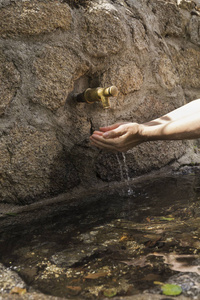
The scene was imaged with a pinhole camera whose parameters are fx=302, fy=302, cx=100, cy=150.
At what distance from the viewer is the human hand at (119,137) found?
1844 mm

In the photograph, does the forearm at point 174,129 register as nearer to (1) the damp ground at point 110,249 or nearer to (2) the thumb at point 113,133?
(2) the thumb at point 113,133

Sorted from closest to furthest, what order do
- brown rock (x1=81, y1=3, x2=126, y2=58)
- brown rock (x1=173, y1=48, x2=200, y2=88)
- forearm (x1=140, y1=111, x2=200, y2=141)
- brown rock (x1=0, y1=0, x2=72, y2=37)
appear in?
forearm (x1=140, y1=111, x2=200, y2=141), brown rock (x1=0, y1=0, x2=72, y2=37), brown rock (x1=81, y1=3, x2=126, y2=58), brown rock (x1=173, y1=48, x2=200, y2=88)

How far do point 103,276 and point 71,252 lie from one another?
0.24m

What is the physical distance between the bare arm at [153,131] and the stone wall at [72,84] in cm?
29

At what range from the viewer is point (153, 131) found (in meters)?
1.85

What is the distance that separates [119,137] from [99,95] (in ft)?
1.07

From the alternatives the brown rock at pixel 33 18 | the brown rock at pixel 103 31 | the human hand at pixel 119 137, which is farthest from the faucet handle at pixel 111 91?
the brown rock at pixel 33 18

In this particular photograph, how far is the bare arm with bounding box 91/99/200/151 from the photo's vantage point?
5.61 feet

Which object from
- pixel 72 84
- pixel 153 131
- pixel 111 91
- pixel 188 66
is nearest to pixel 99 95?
pixel 111 91

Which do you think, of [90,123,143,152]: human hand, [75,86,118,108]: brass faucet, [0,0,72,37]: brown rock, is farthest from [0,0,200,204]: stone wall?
[90,123,143,152]: human hand

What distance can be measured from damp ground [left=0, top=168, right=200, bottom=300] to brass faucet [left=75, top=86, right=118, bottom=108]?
2.15 feet

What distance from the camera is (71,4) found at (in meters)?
2.08

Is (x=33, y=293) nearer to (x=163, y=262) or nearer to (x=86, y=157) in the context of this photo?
(x=163, y=262)

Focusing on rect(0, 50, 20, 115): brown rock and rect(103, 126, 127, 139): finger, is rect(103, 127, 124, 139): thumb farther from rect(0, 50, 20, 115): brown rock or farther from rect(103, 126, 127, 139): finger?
rect(0, 50, 20, 115): brown rock
